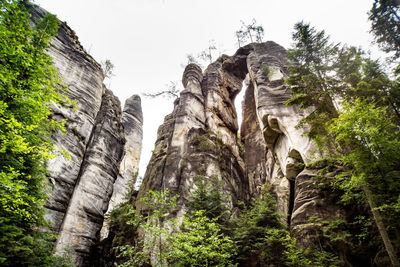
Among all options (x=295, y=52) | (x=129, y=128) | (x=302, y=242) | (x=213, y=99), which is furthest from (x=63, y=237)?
(x=129, y=128)

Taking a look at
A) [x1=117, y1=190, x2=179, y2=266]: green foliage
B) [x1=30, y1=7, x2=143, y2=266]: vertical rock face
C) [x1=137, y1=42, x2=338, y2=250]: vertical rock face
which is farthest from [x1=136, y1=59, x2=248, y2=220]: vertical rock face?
[x1=117, y1=190, x2=179, y2=266]: green foliage

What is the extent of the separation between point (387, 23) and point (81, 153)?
26.8 metres

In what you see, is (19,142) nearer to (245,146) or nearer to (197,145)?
(197,145)

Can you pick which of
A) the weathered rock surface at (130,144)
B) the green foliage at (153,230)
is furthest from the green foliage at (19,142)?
the weathered rock surface at (130,144)

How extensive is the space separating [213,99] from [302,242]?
54.7 ft

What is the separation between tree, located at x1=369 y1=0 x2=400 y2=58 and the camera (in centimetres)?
1700

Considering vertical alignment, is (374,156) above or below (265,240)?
above

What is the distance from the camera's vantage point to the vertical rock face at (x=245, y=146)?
13312mm

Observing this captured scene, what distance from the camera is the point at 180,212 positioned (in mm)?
13922

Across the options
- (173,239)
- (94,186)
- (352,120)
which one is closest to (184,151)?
(94,186)

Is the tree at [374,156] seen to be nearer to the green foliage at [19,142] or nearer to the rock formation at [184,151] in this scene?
the rock formation at [184,151]

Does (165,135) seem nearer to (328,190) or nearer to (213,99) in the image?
(213,99)

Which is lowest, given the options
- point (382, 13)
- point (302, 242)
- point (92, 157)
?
point (302, 242)

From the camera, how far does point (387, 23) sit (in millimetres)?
17422
